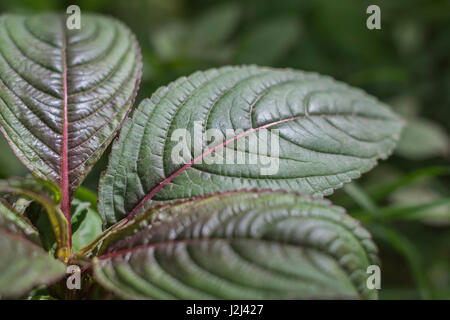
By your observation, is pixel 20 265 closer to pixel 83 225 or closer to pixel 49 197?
pixel 49 197

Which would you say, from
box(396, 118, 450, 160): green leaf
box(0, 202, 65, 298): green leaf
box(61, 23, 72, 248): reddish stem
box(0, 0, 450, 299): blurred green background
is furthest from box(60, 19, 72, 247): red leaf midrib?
box(396, 118, 450, 160): green leaf

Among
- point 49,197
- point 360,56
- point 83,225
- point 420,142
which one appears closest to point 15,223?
point 49,197

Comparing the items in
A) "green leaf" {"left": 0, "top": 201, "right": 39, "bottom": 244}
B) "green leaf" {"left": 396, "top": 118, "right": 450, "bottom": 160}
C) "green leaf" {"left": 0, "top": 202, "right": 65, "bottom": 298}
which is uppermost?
"green leaf" {"left": 396, "top": 118, "right": 450, "bottom": 160}

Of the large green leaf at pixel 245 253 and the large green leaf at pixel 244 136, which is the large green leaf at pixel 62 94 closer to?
the large green leaf at pixel 244 136

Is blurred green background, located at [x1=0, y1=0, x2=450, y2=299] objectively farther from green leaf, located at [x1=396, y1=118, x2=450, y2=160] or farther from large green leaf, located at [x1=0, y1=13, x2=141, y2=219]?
large green leaf, located at [x1=0, y1=13, x2=141, y2=219]

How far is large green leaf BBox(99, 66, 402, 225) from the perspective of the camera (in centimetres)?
65

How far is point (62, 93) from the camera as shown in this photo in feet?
2.35

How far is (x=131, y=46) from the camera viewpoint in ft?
2.73

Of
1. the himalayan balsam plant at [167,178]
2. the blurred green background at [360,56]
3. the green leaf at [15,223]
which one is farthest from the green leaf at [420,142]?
the green leaf at [15,223]

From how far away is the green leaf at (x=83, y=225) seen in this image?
728mm

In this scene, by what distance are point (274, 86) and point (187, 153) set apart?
0.24 metres

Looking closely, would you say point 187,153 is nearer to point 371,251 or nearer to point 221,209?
point 221,209

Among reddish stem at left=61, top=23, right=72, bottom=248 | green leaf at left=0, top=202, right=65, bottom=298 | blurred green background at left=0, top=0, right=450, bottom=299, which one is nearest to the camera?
green leaf at left=0, top=202, right=65, bottom=298

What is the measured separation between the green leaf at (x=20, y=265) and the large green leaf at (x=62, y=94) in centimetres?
13
